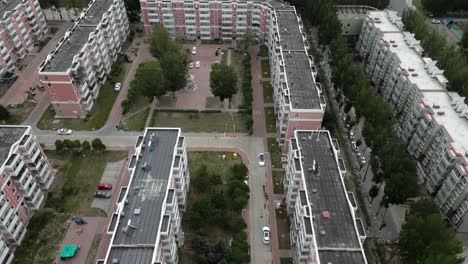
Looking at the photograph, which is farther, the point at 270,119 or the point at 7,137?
the point at 270,119

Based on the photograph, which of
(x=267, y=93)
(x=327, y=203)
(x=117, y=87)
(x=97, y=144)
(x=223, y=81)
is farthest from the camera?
(x=117, y=87)

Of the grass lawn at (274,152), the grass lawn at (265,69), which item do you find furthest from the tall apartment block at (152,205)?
the grass lawn at (265,69)

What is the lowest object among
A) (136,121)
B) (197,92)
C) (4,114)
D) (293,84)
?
(4,114)

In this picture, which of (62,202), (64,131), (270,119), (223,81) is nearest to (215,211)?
(62,202)

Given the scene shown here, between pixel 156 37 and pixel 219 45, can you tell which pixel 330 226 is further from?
pixel 219 45

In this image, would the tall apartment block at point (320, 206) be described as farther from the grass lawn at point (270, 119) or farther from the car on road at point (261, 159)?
the grass lawn at point (270, 119)

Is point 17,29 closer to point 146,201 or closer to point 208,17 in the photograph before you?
point 208,17

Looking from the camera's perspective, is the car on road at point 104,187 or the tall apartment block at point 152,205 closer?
the tall apartment block at point 152,205

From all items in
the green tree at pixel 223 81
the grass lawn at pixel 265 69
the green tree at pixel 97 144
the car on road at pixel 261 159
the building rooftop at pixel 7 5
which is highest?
the building rooftop at pixel 7 5
